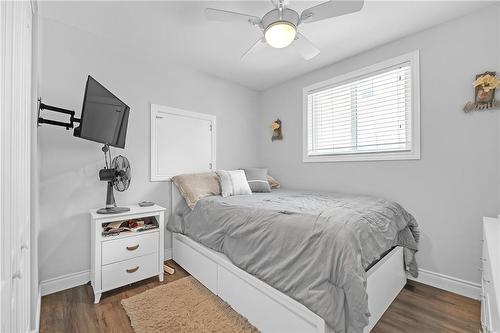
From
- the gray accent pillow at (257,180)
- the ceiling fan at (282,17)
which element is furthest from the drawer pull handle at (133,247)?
the ceiling fan at (282,17)

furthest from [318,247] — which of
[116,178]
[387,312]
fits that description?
[116,178]

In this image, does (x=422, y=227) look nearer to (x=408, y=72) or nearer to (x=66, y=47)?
(x=408, y=72)

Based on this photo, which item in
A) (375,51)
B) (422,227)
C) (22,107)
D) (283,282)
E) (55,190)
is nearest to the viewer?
(22,107)

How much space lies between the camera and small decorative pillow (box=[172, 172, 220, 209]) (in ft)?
8.25

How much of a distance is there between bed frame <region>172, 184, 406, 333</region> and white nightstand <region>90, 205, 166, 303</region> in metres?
0.37

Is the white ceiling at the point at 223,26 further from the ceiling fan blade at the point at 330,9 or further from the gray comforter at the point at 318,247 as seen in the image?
the gray comforter at the point at 318,247

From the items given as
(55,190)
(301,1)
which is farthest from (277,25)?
(55,190)

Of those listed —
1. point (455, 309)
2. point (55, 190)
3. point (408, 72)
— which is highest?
point (408, 72)

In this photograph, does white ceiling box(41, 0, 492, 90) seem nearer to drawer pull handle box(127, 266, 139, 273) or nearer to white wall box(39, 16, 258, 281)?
white wall box(39, 16, 258, 281)

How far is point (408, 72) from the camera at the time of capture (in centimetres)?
234

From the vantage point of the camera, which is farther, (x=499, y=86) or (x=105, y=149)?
(x=105, y=149)

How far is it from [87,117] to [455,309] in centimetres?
329

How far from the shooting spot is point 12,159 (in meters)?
0.89

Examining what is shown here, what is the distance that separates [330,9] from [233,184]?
192 cm
